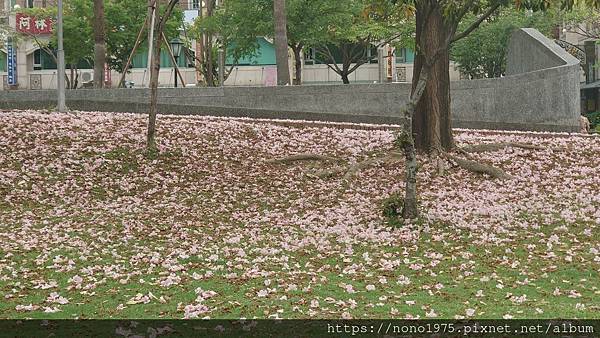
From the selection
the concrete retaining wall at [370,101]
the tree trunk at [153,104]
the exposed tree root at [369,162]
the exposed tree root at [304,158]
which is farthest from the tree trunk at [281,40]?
the exposed tree root at [369,162]

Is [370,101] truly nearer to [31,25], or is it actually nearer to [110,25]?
[110,25]

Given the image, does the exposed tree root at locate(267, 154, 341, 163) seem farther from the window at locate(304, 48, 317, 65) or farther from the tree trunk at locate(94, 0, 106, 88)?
the window at locate(304, 48, 317, 65)

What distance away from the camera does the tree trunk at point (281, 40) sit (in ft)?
112

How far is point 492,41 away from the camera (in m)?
51.7

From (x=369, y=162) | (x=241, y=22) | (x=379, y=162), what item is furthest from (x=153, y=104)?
(x=241, y=22)

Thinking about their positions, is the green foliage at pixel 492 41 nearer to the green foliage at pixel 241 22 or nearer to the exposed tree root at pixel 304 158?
the green foliage at pixel 241 22

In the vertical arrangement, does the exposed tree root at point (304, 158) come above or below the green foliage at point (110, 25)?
below

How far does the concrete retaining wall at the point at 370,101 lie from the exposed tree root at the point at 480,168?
353 inches

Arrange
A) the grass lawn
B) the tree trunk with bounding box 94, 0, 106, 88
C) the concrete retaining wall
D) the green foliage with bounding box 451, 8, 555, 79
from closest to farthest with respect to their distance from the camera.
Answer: the grass lawn → the concrete retaining wall → the tree trunk with bounding box 94, 0, 106, 88 → the green foliage with bounding box 451, 8, 555, 79

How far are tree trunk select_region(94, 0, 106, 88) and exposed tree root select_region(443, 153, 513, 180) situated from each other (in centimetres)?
1672

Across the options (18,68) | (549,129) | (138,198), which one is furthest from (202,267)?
(18,68)

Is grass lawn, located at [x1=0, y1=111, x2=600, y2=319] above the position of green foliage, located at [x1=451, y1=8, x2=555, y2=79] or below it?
below

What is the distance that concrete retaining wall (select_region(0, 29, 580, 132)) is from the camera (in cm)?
2986

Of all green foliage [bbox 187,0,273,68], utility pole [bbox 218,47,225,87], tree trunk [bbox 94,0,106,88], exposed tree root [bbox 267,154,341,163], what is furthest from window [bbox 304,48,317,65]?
exposed tree root [bbox 267,154,341,163]
